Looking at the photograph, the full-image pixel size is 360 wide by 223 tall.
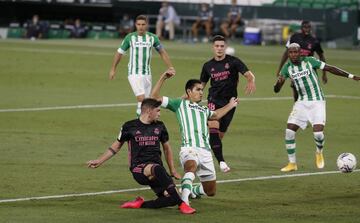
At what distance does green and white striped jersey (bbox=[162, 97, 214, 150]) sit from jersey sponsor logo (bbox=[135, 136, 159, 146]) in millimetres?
766

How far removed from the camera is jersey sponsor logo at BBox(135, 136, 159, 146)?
14492 mm

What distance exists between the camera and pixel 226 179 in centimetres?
1789

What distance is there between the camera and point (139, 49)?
23.9m

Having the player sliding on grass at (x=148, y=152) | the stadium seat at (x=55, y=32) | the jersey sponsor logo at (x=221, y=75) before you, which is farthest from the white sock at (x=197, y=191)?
the stadium seat at (x=55, y=32)

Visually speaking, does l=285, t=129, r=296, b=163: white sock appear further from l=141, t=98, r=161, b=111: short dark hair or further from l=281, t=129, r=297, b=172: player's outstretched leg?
l=141, t=98, r=161, b=111: short dark hair

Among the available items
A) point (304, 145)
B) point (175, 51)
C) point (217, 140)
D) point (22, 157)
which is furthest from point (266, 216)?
point (175, 51)

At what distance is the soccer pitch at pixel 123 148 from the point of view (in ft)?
48.4

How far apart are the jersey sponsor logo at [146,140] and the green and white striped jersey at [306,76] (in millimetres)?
5072

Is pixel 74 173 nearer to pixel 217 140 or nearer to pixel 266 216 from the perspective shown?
pixel 217 140

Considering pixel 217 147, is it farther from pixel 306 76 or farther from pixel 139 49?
pixel 139 49

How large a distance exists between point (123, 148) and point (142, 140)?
7.41m

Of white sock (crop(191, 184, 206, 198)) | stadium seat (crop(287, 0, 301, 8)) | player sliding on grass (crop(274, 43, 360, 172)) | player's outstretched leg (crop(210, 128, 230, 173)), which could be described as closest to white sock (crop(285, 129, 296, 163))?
player sliding on grass (crop(274, 43, 360, 172))

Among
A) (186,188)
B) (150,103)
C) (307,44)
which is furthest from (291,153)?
(307,44)

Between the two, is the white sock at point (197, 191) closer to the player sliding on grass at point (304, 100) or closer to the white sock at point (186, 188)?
the white sock at point (186, 188)
